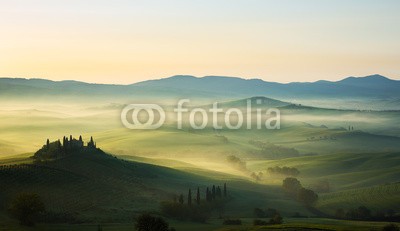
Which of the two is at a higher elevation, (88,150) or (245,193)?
(88,150)

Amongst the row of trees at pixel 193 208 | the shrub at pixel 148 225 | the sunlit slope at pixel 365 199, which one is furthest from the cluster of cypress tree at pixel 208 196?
the shrub at pixel 148 225

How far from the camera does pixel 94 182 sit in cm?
15450

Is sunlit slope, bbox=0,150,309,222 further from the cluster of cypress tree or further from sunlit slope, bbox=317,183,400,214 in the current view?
sunlit slope, bbox=317,183,400,214

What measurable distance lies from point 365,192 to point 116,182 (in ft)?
259

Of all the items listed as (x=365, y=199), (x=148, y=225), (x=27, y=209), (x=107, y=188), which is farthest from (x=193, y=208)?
(x=365, y=199)

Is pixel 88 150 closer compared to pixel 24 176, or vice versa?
pixel 24 176

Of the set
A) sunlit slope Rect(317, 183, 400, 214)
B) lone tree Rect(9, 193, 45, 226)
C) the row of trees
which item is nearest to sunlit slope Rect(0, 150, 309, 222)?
the row of trees

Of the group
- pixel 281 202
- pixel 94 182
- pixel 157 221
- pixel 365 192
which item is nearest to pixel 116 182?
pixel 94 182

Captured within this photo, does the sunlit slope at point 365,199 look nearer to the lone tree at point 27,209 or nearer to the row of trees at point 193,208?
the row of trees at point 193,208

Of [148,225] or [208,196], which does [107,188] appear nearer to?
[208,196]

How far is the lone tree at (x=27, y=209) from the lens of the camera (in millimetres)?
108600

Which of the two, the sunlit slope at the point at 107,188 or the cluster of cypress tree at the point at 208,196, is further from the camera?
the cluster of cypress tree at the point at 208,196

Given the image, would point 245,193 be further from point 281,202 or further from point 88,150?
point 88,150

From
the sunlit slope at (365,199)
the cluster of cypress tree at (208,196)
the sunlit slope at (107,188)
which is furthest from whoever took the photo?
the sunlit slope at (365,199)
